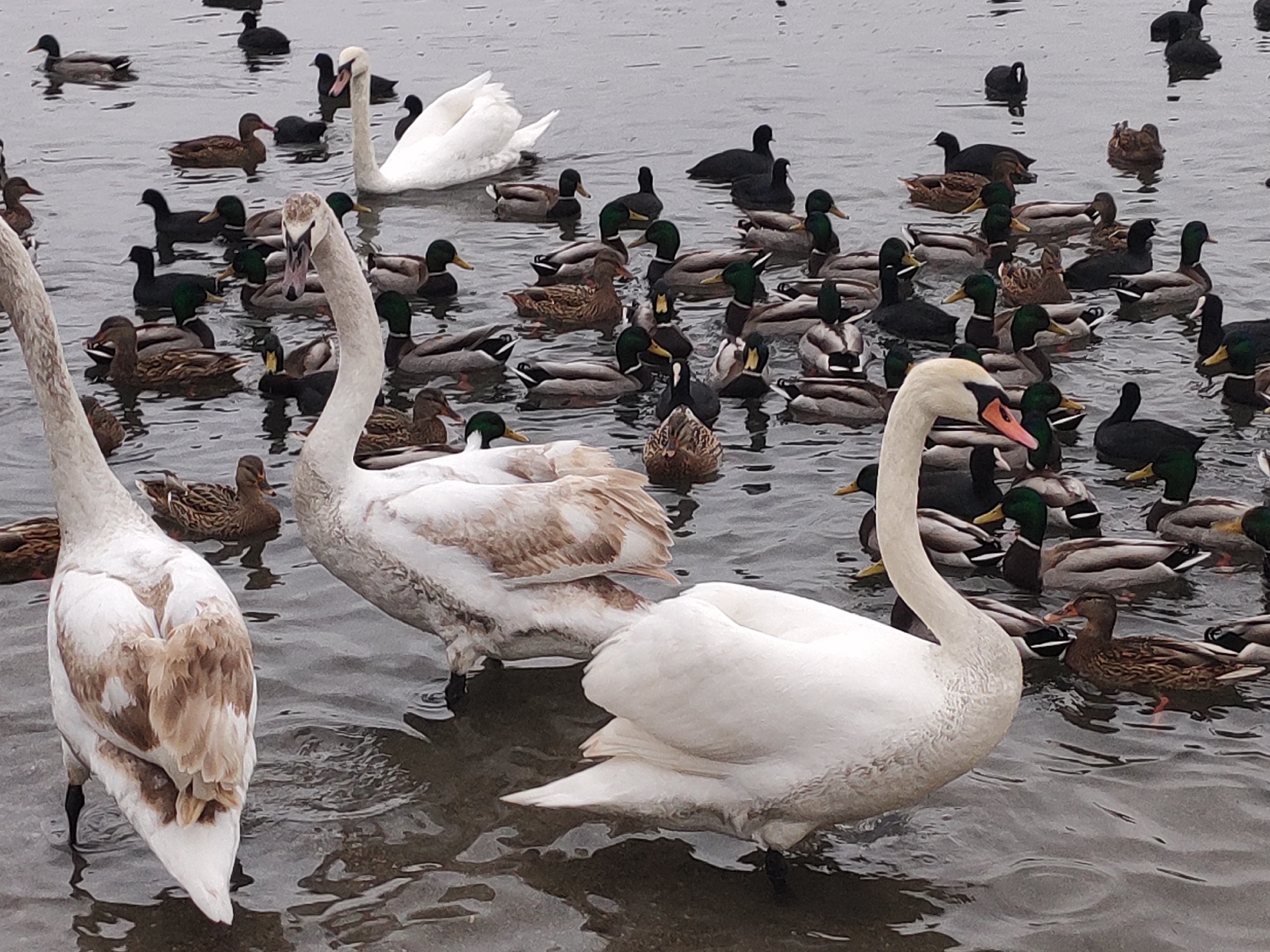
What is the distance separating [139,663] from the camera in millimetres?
5547

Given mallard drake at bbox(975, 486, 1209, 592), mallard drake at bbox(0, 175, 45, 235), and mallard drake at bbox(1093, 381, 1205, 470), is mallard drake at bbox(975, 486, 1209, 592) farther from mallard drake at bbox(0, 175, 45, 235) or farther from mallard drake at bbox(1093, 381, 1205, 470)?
mallard drake at bbox(0, 175, 45, 235)

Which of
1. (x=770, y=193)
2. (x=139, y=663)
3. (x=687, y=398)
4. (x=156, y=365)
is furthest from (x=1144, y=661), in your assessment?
(x=770, y=193)

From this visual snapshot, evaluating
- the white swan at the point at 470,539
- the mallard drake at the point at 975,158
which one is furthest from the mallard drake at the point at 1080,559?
the mallard drake at the point at 975,158

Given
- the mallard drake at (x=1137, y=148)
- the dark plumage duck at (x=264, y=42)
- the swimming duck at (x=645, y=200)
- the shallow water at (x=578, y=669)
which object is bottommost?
the shallow water at (x=578, y=669)

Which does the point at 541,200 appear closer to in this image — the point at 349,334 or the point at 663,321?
the point at 663,321

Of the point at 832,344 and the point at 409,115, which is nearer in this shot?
the point at 832,344

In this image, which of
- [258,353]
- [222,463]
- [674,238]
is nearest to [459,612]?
[222,463]

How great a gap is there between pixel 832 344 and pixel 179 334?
4.75 metres

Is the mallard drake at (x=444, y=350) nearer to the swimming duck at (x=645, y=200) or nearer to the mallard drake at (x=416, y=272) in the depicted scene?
the mallard drake at (x=416, y=272)

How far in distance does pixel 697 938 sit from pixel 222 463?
5.80 meters

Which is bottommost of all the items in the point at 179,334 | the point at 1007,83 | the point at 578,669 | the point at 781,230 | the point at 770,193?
the point at 578,669

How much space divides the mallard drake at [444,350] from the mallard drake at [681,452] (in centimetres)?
218

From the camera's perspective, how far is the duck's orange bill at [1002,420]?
605cm

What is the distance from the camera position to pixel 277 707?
24.5 feet
